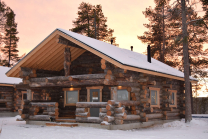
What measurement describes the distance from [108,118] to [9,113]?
48.8 feet

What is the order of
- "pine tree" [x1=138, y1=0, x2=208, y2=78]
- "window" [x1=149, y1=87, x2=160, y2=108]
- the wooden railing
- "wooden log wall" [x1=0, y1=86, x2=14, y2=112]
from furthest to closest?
"pine tree" [x1=138, y1=0, x2=208, y2=78] < "wooden log wall" [x1=0, y1=86, x2=14, y2=112] < "window" [x1=149, y1=87, x2=160, y2=108] < the wooden railing

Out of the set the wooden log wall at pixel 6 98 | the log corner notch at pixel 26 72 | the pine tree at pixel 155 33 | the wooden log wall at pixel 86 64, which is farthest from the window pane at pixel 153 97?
the pine tree at pixel 155 33

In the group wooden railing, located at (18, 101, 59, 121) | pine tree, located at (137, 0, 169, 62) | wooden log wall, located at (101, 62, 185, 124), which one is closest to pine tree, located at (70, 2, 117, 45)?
pine tree, located at (137, 0, 169, 62)

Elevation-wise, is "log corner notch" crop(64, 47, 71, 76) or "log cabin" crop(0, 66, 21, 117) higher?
"log corner notch" crop(64, 47, 71, 76)

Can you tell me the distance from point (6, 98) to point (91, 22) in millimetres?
16114

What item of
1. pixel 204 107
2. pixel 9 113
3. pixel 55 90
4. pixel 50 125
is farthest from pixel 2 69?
pixel 204 107

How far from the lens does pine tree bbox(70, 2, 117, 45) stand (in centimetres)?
3506

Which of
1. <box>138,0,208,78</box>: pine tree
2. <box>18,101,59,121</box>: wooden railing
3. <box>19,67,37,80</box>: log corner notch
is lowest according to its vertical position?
<box>18,101,59,121</box>: wooden railing

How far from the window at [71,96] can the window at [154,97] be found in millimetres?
4956

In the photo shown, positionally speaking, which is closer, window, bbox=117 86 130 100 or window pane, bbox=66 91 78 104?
window, bbox=117 86 130 100

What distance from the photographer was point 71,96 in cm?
1841

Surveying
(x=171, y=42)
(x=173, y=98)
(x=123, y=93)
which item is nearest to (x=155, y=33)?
(x=171, y=42)

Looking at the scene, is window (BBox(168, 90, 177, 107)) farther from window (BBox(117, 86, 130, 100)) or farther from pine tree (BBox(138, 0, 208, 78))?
pine tree (BBox(138, 0, 208, 78))

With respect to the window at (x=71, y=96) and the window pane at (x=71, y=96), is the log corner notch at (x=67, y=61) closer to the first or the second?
the window at (x=71, y=96)
